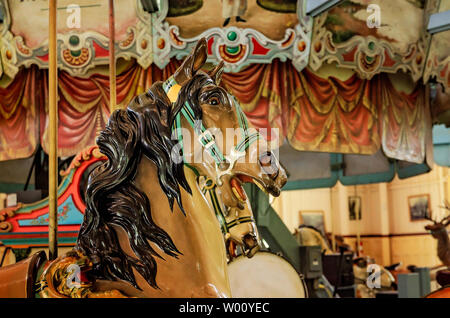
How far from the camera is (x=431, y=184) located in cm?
779

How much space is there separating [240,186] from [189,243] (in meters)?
0.15

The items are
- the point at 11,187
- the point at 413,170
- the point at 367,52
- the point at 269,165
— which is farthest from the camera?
the point at 11,187

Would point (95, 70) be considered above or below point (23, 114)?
above

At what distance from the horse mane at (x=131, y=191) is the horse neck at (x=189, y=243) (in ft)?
0.04

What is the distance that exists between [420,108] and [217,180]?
3925 mm

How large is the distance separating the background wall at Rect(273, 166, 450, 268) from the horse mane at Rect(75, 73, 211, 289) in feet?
23.5

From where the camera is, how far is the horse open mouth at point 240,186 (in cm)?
92

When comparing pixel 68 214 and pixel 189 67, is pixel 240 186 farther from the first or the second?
pixel 68 214

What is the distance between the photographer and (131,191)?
3.24 ft

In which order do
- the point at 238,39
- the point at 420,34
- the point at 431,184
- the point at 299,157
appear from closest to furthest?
1. the point at 238,39
2. the point at 420,34
3. the point at 299,157
4. the point at 431,184

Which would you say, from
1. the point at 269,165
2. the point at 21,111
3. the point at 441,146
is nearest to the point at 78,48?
the point at 21,111

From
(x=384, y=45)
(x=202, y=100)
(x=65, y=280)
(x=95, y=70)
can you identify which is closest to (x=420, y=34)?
(x=384, y=45)

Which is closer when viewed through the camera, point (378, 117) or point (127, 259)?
point (127, 259)
